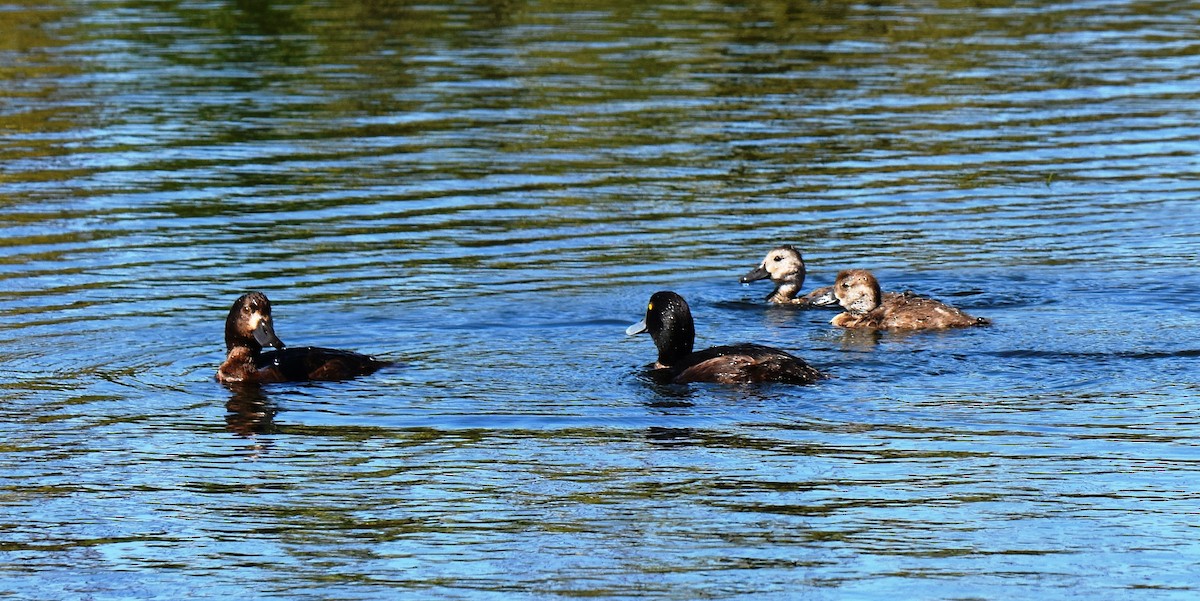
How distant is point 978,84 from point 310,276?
1186cm

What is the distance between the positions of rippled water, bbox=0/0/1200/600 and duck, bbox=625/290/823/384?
160 mm

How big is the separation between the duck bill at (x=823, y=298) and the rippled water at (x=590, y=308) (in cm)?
55

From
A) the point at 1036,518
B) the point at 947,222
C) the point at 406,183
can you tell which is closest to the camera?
the point at 1036,518

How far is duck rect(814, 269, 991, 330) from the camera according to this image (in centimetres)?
1356

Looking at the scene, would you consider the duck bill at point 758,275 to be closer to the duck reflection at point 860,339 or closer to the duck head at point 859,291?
the duck head at point 859,291

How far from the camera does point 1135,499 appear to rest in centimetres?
899

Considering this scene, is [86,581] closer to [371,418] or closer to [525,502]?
[525,502]

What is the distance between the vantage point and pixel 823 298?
15.3 meters

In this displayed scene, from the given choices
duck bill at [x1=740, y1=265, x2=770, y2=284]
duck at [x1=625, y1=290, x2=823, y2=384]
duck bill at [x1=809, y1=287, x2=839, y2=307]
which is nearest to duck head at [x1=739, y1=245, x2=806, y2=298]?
duck bill at [x1=740, y1=265, x2=770, y2=284]

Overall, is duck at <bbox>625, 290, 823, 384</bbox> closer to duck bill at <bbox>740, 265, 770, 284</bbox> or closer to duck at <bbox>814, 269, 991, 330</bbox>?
duck at <bbox>814, 269, 991, 330</bbox>

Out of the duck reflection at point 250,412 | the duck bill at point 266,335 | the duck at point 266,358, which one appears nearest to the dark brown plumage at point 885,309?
the duck at point 266,358

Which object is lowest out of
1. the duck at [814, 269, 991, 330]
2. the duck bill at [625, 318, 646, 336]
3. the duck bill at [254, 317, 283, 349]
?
the duck at [814, 269, 991, 330]

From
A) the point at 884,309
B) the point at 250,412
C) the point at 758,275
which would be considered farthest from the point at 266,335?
the point at 884,309

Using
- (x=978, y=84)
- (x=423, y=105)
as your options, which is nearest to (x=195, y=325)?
(x=423, y=105)
